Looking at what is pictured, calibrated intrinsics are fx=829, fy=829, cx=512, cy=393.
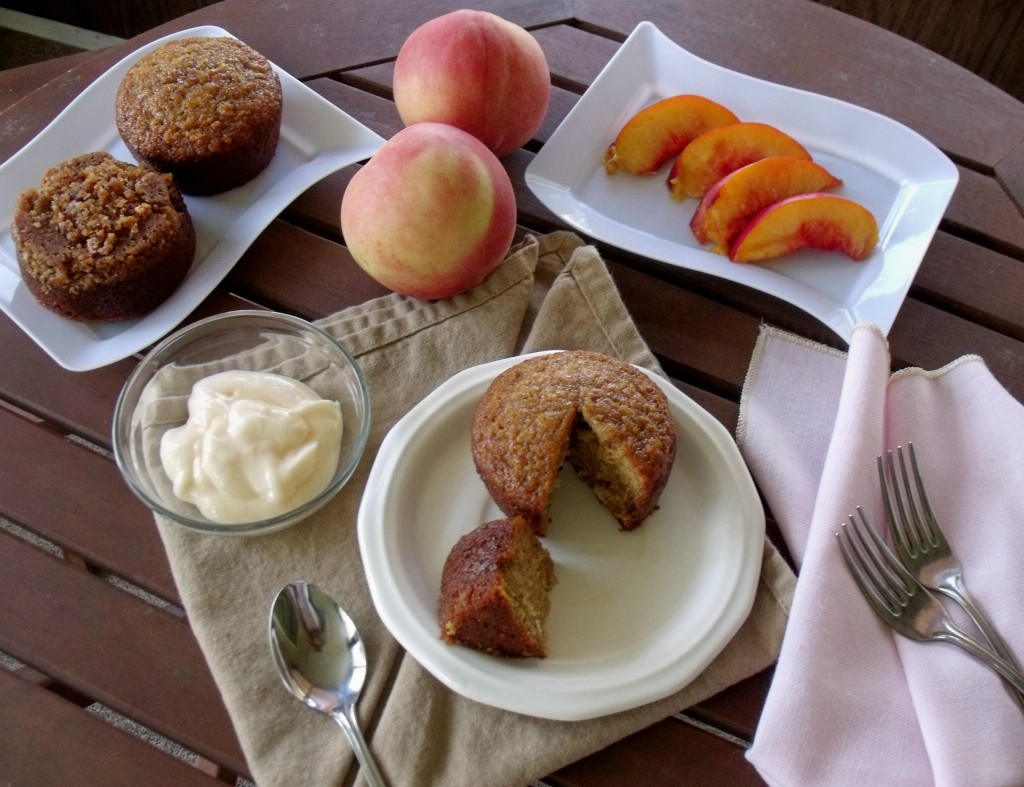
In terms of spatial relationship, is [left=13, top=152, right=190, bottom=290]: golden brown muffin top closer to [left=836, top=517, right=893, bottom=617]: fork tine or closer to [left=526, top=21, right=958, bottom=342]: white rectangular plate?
[left=526, top=21, right=958, bottom=342]: white rectangular plate

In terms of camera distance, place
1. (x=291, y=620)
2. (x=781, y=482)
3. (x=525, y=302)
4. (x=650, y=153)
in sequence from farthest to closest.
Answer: (x=650, y=153) < (x=525, y=302) < (x=781, y=482) < (x=291, y=620)

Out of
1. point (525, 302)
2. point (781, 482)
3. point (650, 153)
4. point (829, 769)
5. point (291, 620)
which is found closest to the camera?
point (829, 769)

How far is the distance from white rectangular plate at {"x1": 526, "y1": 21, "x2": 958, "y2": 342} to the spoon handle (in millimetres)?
899

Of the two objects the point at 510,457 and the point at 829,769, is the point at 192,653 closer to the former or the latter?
the point at 510,457

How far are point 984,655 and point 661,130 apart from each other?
1.05m

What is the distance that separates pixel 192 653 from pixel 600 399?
0.68 metres

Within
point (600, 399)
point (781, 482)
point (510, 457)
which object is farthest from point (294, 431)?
point (781, 482)

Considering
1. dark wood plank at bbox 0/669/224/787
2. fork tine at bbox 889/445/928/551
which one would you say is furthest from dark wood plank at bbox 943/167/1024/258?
dark wood plank at bbox 0/669/224/787

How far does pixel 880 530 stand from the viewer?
3.98 feet

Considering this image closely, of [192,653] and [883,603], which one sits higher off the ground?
[883,603]

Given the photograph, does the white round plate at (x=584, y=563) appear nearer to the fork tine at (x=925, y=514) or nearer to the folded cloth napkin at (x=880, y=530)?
the folded cloth napkin at (x=880, y=530)

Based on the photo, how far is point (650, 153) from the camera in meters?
1.60

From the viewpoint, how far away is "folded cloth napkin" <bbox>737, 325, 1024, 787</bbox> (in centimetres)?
105

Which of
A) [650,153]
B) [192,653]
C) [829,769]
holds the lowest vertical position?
[192,653]
